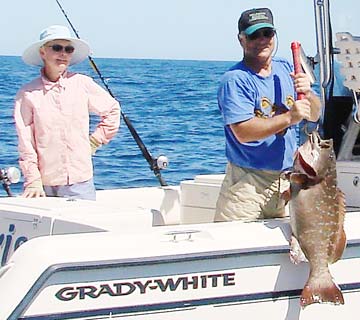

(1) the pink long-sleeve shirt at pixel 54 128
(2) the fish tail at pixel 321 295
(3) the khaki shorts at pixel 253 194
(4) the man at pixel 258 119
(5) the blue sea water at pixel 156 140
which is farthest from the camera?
(5) the blue sea water at pixel 156 140

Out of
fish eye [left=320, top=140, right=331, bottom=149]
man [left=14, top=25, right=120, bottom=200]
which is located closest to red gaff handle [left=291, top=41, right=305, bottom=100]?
fish eye [left=320, top=140, right=331, bottom=149]

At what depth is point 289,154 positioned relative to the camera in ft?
15.3

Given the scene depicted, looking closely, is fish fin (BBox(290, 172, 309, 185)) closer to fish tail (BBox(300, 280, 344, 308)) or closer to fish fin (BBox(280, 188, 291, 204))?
fish fin (BBox(280, 188, 291, 204))

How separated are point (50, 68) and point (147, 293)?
73.7 inches

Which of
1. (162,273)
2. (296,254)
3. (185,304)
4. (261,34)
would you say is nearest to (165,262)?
(162,273)

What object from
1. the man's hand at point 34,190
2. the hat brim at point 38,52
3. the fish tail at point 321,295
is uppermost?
the hat brim at point 38,52

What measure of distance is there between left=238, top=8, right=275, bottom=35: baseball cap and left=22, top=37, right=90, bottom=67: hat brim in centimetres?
123

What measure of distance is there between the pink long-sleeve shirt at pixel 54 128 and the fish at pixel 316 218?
63.2 inches

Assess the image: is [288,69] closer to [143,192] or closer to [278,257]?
[278,257]

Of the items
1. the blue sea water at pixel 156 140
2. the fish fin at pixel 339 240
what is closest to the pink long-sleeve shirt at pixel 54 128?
the fish fin at pixel 339 240

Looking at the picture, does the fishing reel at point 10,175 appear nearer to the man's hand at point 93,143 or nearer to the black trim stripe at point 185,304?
the man's hand at point 93,143

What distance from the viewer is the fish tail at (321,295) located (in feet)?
13.5

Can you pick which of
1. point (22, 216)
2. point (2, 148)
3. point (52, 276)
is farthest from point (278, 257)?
point (2, 148)

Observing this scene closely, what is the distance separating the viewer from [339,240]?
4.20 meters
